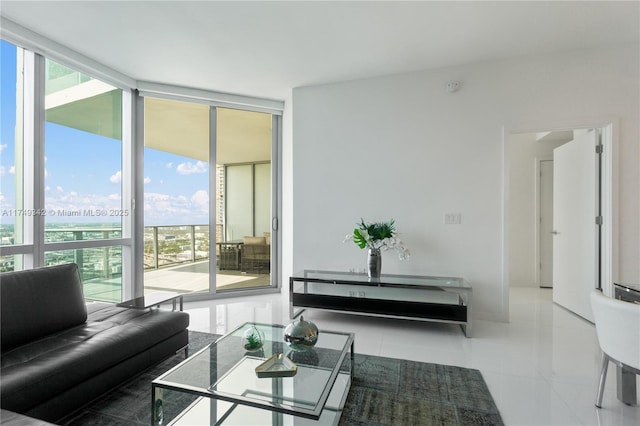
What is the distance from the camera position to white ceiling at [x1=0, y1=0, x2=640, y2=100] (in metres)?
2.56

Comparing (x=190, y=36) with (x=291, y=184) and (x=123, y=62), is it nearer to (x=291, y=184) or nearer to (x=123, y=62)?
(x=123, y=62)

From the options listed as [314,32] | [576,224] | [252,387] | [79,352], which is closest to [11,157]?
[79,352]

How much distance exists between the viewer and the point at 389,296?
3.23 metres

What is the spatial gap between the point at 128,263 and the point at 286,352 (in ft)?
10.2

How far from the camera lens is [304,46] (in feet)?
10.3

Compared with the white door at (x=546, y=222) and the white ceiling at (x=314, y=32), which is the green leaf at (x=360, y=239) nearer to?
the white ceiling at (x=314, y=32)

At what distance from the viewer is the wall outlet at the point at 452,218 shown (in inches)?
139

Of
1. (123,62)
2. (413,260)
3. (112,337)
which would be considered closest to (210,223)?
(123,62)

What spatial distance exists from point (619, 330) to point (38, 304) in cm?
340

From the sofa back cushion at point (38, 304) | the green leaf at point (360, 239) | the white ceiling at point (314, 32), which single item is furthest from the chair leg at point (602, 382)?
the sofa back cushion at point (38, 304)

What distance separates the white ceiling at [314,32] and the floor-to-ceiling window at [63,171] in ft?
1.39

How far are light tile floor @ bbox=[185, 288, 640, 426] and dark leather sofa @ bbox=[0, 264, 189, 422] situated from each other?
0.98m

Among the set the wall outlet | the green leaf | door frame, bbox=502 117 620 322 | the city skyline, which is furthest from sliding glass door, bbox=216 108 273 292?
door frame, bbox=502 117 620 322

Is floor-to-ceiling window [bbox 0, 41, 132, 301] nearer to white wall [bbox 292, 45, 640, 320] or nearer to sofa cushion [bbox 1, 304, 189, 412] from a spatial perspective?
sofa cushion [bbox 1, 304, 189, 412]
